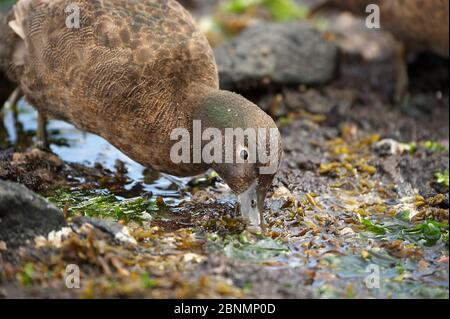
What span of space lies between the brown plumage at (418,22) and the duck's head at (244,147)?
156 inches

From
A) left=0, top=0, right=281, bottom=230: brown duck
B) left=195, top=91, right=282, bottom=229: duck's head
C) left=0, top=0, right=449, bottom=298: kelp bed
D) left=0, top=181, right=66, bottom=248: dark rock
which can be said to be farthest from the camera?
left=0, top=0, right=281, bottom=230: brown duck

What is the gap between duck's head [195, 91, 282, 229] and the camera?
5.50 metres

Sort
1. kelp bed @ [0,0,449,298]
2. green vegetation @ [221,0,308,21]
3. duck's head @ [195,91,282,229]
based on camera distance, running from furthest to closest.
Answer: green vegetation @ [221,0,308,21]
duck's head @ [195,91,282,229]
kelp bed @ [0,0,449,298]

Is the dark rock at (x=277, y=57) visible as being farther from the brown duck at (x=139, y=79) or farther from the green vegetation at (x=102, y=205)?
the green vegetation at (x=102, y=205)

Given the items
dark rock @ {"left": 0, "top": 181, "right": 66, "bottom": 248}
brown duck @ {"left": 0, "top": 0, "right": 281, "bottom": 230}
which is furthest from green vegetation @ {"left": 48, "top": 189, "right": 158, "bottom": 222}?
dark rock @ {"left": 0, "top": 181, "right": 66, "bottom": 248}

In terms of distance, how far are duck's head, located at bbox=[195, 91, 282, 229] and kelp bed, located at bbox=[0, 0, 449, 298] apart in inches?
10.9

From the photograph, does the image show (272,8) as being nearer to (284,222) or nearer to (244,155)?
(284,222)

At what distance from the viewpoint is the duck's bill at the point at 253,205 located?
571 cm

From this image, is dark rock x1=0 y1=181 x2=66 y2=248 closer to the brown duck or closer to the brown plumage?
the brown duck

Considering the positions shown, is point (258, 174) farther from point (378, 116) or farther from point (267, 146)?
point (378, 116)

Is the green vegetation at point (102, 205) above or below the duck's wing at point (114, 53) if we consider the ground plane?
below

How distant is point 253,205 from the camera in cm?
577

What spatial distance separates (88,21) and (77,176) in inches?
61.1

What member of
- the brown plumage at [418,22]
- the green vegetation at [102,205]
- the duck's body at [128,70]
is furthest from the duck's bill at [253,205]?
the brown plumage at [418,22]
